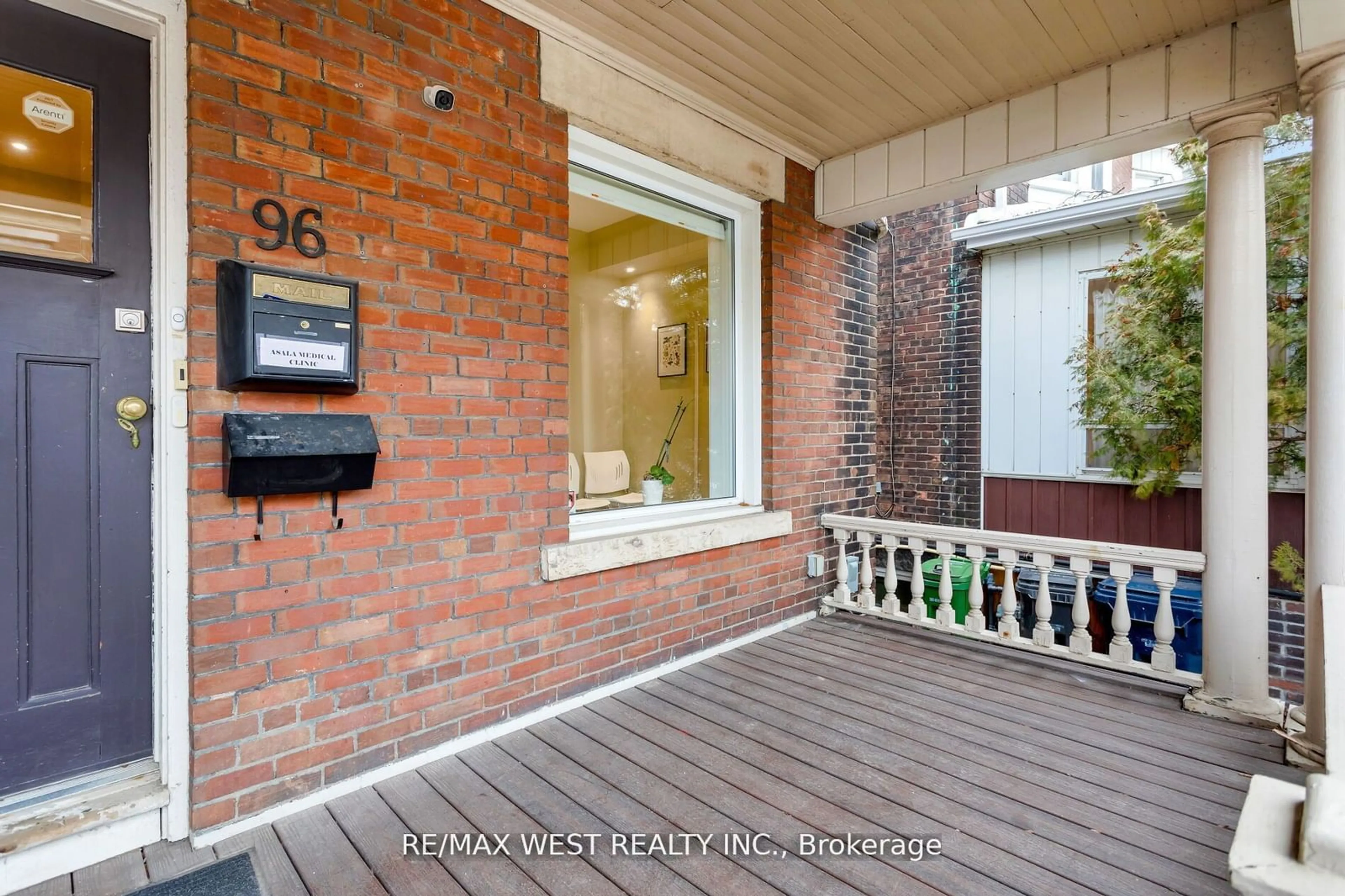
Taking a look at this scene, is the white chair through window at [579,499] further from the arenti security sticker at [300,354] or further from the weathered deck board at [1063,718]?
the weathered deck board at [1063,718]

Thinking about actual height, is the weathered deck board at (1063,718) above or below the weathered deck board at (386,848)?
above

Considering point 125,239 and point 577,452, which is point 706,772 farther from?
point 125,239

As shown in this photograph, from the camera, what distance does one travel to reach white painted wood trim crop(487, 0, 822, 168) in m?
2.38

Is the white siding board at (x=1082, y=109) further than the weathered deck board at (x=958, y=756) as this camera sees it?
Yes

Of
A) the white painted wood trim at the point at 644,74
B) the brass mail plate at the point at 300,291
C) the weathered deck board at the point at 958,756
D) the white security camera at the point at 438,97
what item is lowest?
the weathered deck board at the point at 958,756

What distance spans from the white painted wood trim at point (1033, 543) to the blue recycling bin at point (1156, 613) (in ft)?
4.42

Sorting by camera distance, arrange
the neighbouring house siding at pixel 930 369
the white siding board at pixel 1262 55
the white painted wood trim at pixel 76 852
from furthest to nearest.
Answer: the neighbouring house siding at pixel 930 369 → the white siding board at pixel 1262 55 → the white painted wood trim at pixel 76 852

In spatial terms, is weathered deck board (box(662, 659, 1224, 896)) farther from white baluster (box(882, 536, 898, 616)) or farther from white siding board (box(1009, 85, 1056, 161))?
white siding board (box(1009, 85, 1056, 161))

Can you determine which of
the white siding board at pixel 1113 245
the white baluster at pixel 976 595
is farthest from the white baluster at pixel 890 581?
the white siding board at pixel 1113 245

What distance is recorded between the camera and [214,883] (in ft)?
5.24

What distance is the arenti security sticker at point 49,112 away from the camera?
5.50 feet

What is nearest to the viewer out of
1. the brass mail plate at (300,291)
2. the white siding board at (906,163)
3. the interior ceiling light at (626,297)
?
the brass mail plate at (300,291)

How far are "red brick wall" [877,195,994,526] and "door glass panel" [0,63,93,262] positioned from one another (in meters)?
5.76

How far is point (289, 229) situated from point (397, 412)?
615 millimetres
